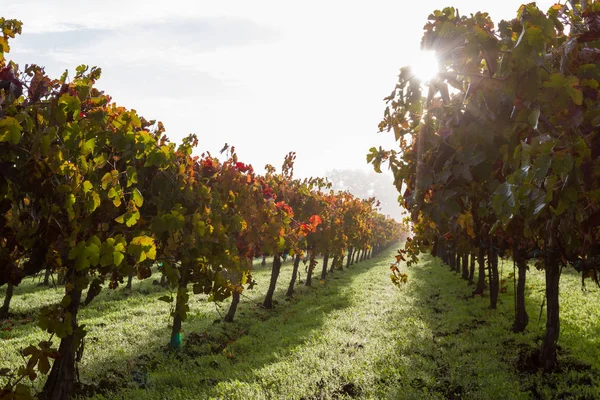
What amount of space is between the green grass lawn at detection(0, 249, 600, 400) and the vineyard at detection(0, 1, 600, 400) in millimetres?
68

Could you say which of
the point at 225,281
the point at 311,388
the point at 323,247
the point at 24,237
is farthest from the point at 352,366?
the point at 323,247

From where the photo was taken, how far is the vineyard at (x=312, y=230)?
3041 mm

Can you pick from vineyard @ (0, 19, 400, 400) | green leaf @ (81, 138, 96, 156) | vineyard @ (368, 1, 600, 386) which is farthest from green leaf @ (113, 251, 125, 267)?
vineyard @ (368, 1, 600, 386)

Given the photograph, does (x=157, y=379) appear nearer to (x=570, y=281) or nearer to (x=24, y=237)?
(x=24, y=237)

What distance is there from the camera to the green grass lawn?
8258mm

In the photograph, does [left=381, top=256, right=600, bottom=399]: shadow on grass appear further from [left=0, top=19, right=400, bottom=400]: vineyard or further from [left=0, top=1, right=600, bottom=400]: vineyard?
[left=0, top=19, right=400, bottom=400]: vineyard

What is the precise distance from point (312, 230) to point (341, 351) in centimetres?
339

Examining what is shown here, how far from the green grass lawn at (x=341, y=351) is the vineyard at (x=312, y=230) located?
68mm

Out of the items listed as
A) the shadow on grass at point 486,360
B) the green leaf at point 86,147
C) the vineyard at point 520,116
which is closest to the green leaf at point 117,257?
the green leaf at point 86,147

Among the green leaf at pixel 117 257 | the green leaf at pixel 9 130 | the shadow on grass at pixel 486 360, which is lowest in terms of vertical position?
the shadow on grass at pixel 486 360

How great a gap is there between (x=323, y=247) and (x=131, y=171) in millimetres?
20847

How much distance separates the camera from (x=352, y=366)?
9.63 m

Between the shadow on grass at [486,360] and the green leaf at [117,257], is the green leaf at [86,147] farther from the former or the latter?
the shadow on grass at [486,360]

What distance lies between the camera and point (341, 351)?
36.3 ft
